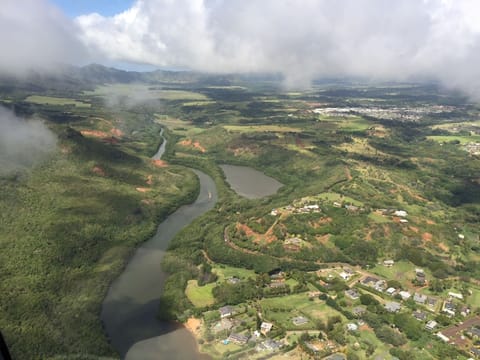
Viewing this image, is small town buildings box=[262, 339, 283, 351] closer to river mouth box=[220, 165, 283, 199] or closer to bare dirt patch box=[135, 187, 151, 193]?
Result: river mouth box=[220, 165, 283, 199]

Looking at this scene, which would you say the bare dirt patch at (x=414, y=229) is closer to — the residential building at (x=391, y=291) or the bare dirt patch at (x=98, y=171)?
the residential building at (x=391, y=291)

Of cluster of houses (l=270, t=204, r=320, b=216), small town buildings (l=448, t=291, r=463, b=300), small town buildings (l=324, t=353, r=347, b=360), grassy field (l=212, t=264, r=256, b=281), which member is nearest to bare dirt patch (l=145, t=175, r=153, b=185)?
cluster of houses (l=270, t=204, r=320, b=216)

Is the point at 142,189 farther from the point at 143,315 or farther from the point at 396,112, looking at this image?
the point at 396,112

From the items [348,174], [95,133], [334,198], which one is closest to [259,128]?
[95,133]

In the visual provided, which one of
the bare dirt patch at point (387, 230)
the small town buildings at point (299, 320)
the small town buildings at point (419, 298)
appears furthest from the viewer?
the bare dirt patch at point (387, 230)

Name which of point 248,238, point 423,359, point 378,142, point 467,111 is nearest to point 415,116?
point 467,111

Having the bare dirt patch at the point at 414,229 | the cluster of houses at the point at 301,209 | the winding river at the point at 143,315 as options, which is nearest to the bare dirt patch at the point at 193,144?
the cluster of houses at the point at 301,209

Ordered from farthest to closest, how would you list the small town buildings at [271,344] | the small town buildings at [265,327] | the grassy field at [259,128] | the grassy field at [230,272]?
the grassy field at [259,128] → the grassy field at [230,272] → the small town buildings at [265,327] → the small town buildings at [271,344]
